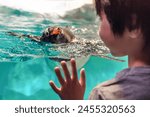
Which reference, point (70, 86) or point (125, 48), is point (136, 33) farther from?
point (70, 86)

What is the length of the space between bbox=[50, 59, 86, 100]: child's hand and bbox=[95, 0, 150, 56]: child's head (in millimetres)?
112

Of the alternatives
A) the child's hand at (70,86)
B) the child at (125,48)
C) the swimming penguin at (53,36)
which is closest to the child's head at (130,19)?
the child at (125,48)

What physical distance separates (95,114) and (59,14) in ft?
1.00

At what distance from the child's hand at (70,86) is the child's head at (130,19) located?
11cm

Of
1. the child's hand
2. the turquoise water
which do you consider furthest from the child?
the turquoise water

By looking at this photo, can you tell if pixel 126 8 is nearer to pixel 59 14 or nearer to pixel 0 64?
pixel 59 14

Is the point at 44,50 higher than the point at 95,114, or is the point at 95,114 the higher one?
the point at 44,50

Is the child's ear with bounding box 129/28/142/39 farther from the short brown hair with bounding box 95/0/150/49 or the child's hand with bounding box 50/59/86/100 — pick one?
the child's hand with bounding box 50/59/86/100

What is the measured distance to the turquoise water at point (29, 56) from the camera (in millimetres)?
845

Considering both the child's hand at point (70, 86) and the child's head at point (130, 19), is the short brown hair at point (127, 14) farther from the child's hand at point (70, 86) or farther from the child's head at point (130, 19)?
the child's hand at point (70, 86)

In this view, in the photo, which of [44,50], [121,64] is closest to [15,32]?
[44,50]

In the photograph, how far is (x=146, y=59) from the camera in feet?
1.93

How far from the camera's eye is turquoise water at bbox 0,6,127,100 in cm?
85

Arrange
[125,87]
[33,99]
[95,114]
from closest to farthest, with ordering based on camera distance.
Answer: [125,87] → [95,114] → [33,99]
